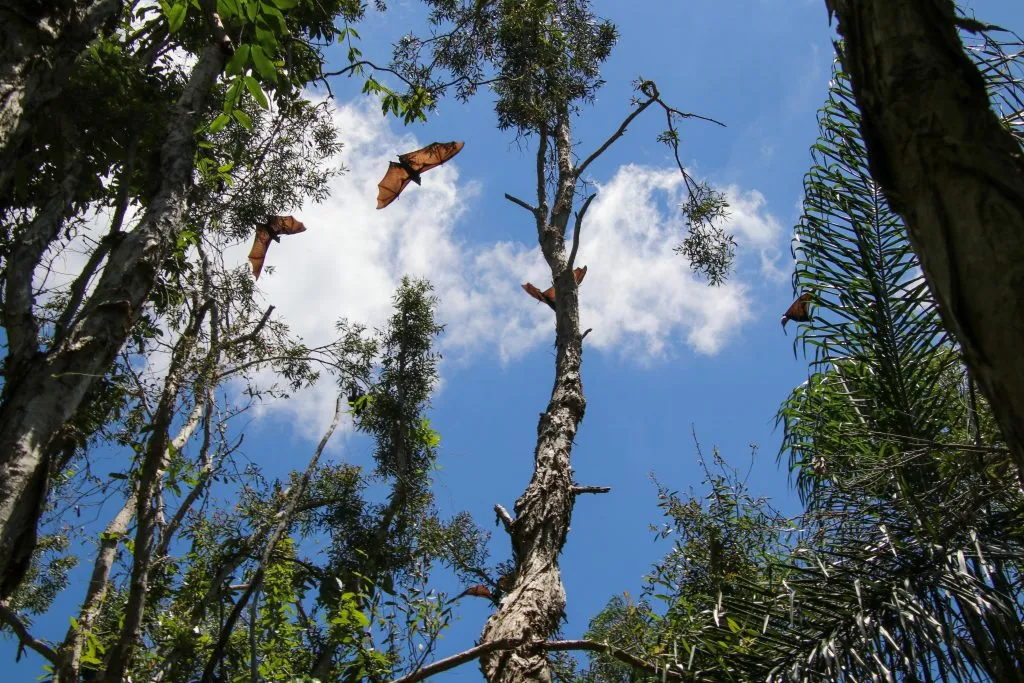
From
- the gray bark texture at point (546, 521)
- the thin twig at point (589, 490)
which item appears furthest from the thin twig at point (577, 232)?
the thin twig at point (589, 490)

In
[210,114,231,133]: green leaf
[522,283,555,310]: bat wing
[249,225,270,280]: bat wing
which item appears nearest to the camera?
[210,114,231,133]: green leaf

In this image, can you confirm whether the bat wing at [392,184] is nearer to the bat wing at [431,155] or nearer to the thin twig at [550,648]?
the bat wing at [431,155]

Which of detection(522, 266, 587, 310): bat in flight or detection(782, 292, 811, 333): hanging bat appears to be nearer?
detection(782, 292, 811, 333): hanging bat

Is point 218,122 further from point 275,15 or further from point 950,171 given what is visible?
point 950,171

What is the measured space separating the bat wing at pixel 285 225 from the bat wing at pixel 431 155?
1.49 metres

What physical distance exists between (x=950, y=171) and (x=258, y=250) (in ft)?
30.5

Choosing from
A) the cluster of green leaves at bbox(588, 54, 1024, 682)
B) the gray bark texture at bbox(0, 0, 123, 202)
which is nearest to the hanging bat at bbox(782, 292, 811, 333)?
the cluster of green leaves at bbox(588, 54, 1024, 682)

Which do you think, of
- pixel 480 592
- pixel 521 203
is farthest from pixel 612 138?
pixel 480 592

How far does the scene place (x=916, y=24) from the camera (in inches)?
45.5

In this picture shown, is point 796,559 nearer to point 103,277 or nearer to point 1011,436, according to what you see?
point 1011,436

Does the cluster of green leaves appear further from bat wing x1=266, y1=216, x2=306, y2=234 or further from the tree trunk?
bat wing x1=266, y1=216, x2=306, y2=234

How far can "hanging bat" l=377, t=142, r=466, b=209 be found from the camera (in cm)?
906

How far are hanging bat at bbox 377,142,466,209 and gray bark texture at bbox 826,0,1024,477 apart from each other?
8.12 meters

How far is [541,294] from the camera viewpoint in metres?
7.90
